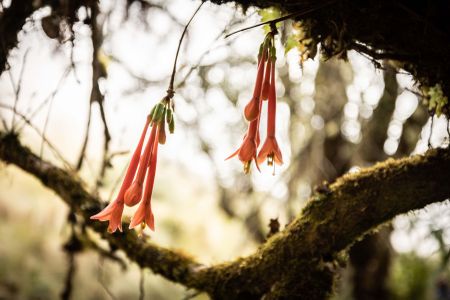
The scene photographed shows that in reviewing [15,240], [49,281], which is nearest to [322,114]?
[49,281]

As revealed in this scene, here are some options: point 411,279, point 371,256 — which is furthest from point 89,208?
point 411,279

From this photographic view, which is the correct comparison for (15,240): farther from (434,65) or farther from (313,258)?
(434,65)

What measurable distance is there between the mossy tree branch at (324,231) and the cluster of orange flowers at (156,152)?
0.38 meters

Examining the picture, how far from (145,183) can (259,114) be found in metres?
0.46

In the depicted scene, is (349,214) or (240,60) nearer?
(349,214)

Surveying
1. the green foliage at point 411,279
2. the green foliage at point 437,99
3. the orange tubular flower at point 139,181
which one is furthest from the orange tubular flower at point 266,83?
the green foliage at point 411,279

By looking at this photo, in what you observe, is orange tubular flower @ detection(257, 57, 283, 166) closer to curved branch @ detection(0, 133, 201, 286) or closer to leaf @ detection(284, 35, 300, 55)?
leaf @ detection(284, 35, 300, 55)

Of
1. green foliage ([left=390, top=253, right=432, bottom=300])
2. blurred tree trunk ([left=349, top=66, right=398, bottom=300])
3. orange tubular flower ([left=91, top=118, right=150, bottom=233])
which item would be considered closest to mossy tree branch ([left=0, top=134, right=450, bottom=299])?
orange tubular flower ([left=91, top=118, right=150, bottom=233])

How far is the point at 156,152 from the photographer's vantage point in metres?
1.30

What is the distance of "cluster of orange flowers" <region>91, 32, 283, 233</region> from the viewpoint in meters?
1.24

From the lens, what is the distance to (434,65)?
1.44m

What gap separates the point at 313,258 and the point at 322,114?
3.55m

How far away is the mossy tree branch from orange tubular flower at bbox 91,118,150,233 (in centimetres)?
65

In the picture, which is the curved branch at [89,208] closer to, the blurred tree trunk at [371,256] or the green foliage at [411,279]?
the blurred tree trunk at [371,256]
